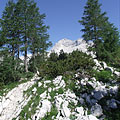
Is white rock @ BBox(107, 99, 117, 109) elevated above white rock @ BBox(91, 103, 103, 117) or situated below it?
above

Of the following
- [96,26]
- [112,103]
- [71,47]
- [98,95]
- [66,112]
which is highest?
[71,47]

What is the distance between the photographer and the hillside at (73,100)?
16.7ft

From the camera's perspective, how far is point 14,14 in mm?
16266

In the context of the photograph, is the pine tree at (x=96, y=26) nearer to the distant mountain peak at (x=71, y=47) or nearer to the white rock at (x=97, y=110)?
the white rock at (x=97, y=110)

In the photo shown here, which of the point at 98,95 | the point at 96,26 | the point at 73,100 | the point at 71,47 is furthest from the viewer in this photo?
the point at 71,47

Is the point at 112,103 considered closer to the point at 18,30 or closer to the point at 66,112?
the point at 66,112

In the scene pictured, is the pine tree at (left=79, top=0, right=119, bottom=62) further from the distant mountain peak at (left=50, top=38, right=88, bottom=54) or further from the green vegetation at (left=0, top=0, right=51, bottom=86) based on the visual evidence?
the distant mountain peak at (left=50, top=38, right=88, bottom=54)

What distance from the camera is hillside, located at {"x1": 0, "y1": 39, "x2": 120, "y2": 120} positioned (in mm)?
5094

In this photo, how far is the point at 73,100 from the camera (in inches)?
241

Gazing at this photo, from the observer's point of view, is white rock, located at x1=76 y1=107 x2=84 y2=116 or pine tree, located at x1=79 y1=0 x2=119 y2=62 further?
pine tree, located at x1=79 y1=0 x2=119 y2=62

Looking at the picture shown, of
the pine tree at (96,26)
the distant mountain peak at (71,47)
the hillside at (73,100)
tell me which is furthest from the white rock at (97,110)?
the distant mountain peak at (71,47)

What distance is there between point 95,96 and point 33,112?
4.35 m

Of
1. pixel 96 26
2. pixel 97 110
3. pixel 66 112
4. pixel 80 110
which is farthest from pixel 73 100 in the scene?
pixel 96 26

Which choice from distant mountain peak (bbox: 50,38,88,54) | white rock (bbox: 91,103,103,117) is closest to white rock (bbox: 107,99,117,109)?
white rock (bbox: 91,103,103,117)
